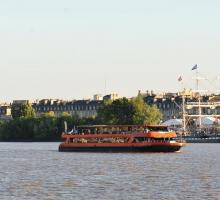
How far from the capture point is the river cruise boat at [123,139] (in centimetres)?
12738

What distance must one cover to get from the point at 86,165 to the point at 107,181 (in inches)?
897

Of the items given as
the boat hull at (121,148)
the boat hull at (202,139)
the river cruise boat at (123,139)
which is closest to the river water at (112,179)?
the boat hull at (121,148)

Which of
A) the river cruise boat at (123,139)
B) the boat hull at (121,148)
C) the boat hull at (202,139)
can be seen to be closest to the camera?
the boat hull at (121,148)

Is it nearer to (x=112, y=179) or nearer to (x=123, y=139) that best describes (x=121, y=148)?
(x=123, y=139)

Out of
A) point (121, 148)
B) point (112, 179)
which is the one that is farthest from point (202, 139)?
point (112, 179)

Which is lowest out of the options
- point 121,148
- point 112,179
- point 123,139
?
point 112,179

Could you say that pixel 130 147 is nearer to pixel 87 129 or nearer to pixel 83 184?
pixel 87 129

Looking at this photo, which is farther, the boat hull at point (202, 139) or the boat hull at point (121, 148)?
the boat hull at point (202, 139)

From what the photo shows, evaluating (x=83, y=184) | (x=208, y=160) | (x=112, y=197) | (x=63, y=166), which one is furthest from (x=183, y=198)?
(x=208, y=160)

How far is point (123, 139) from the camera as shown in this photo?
133m

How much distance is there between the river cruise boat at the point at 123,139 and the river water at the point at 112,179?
2028 cm

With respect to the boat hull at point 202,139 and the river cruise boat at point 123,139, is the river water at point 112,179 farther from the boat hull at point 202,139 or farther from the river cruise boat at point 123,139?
the boat hull at point 202,139

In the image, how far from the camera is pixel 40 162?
10600 cm

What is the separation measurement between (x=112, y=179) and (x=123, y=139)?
5609 centimetres
